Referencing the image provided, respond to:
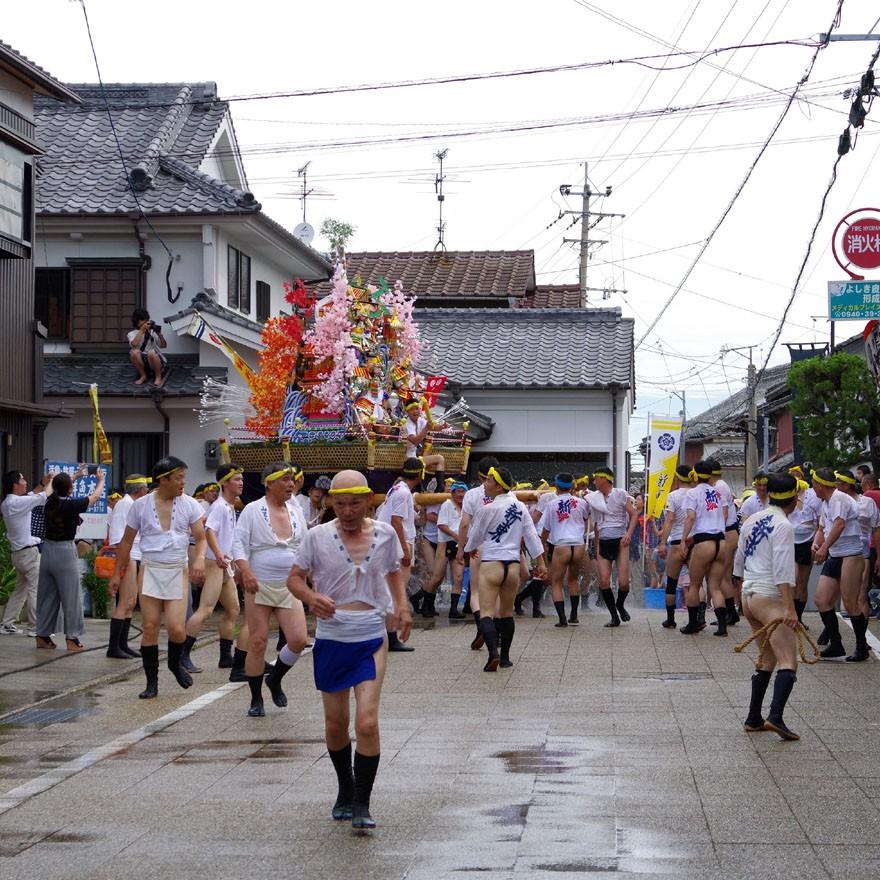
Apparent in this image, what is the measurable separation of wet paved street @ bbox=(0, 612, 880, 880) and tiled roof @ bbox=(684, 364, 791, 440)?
35806mm

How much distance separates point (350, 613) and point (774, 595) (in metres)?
3.54

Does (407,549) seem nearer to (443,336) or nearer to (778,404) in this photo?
(443,336)

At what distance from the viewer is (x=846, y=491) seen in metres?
14.5

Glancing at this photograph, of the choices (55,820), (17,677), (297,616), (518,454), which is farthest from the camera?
(518,454)

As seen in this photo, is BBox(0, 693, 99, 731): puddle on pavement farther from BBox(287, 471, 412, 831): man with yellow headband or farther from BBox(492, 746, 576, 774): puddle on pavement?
BBox(287, 471, 412, 831): man with yellow headband

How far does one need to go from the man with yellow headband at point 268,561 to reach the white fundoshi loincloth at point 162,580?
108cm

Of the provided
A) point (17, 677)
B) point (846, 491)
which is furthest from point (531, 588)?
point (17, 677)

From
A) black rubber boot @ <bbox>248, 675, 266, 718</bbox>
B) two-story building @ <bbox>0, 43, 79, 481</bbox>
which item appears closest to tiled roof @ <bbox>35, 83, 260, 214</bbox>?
two-story building @ <bbox>0, 43, 79, 481</bbox>

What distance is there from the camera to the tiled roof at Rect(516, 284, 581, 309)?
42594mm

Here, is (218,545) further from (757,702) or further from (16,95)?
(16,95)

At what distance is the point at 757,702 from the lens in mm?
9617

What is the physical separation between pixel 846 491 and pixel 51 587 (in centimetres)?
833

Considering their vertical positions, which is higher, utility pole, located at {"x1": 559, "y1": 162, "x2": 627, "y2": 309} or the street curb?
utility pole, located at {"x1": 559, "y1": 162, "x2": 627, "y2": 309}

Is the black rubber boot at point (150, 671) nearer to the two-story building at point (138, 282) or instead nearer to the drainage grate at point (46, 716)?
the drainage grate at point (46, 716)
